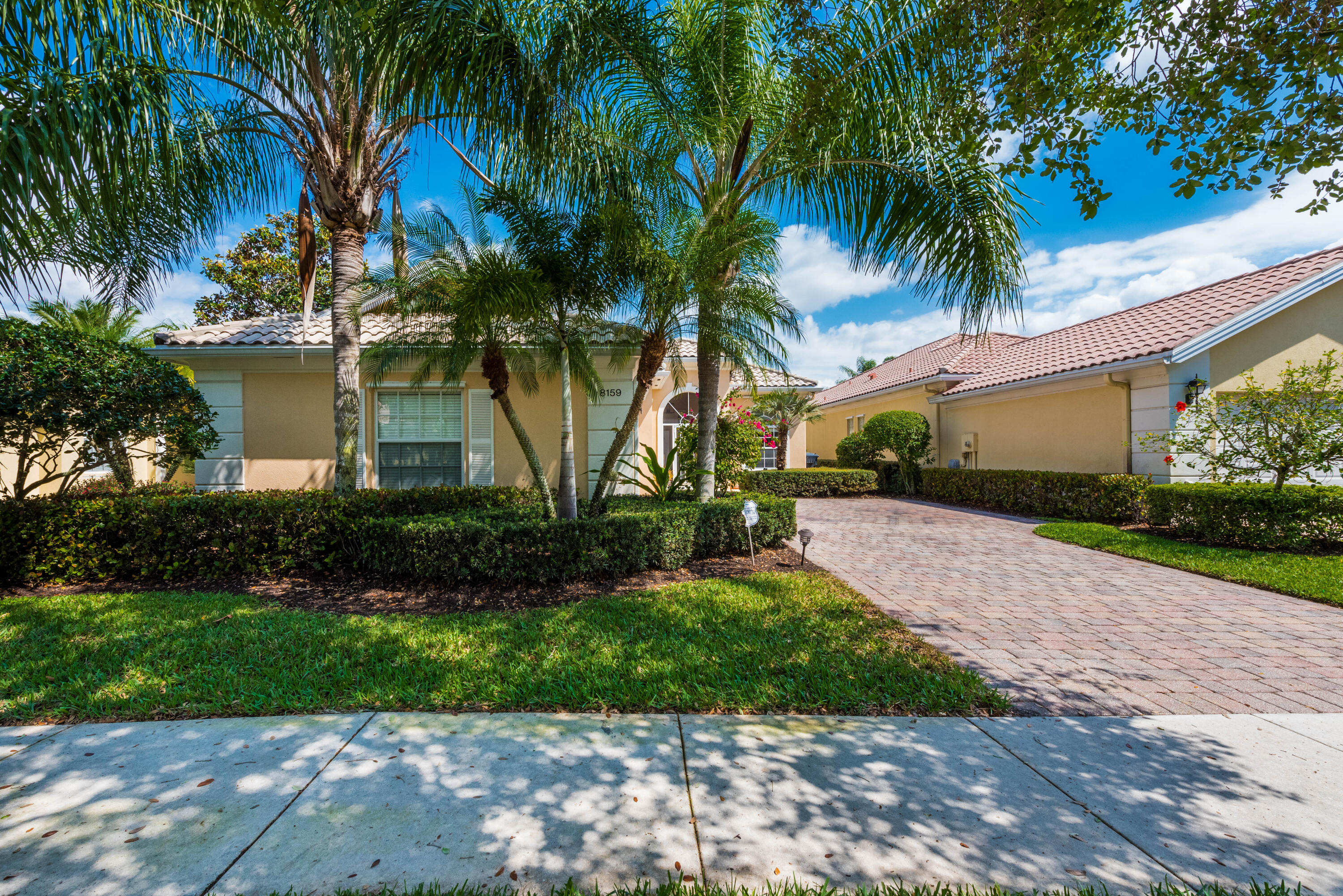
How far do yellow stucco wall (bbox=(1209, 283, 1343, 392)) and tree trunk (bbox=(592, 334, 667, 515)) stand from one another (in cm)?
1084

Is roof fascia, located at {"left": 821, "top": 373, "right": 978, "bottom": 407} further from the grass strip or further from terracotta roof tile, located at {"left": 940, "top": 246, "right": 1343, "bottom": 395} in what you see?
the grass strip

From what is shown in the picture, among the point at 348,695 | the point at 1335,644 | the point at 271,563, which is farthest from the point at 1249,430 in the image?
the point at 271,563

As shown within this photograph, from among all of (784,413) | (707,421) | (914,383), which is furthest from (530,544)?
(914,383)

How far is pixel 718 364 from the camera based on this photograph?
281 inches

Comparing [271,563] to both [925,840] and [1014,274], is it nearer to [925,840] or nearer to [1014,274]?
[925,840]

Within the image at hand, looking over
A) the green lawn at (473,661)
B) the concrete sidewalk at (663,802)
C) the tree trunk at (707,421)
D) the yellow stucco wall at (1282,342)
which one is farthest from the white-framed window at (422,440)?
the yellow stucco wall at (1282,342)

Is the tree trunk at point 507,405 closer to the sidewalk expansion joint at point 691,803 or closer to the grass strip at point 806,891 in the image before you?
the sidewalk expansion joint at point 691,803

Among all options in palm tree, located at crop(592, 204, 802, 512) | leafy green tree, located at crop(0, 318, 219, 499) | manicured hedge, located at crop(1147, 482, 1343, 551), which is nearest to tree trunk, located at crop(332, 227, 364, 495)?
leafy green tree, located at crop(0, 318, 219, 499)

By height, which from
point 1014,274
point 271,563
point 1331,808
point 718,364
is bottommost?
point 1331,808

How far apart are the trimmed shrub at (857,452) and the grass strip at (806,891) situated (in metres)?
15.0

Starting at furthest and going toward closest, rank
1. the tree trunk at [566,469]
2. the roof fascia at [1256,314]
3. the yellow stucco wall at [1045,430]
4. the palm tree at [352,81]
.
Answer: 1. the yellow stucco wall at [1045,430]
2. the roof fascia at [1256,314]
3. the tree trunk at [566,469]
4. the palm tree at [352,81]

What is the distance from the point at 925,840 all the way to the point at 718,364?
18.4 feet

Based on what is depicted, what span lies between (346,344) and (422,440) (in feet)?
10.4

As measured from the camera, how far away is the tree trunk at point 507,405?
680 cm
